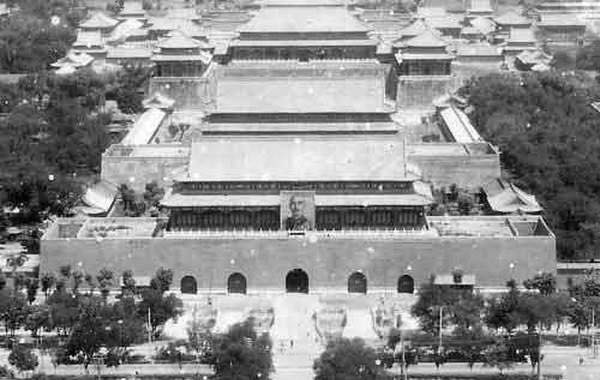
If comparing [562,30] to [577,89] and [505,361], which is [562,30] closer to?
[577,89]

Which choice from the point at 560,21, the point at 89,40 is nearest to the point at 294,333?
the point at 89,40

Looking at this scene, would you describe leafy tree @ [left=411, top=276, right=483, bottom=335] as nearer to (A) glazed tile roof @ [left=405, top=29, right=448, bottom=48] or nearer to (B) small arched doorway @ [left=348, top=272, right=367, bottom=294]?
(B) small arched doorway @ [left=348, top=272, right=367, bottom=294]

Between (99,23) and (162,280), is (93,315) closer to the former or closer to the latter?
(162,280)

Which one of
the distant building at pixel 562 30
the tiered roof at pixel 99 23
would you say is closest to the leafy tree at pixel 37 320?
the tiered roof at pixel 99 23

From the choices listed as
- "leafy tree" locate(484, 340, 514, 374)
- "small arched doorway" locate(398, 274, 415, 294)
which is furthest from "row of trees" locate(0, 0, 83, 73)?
"leafy tree" locate(484, 340, 514, 374)

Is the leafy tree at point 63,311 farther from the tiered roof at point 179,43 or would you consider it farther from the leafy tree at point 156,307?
the tiered roof at point 179,43
